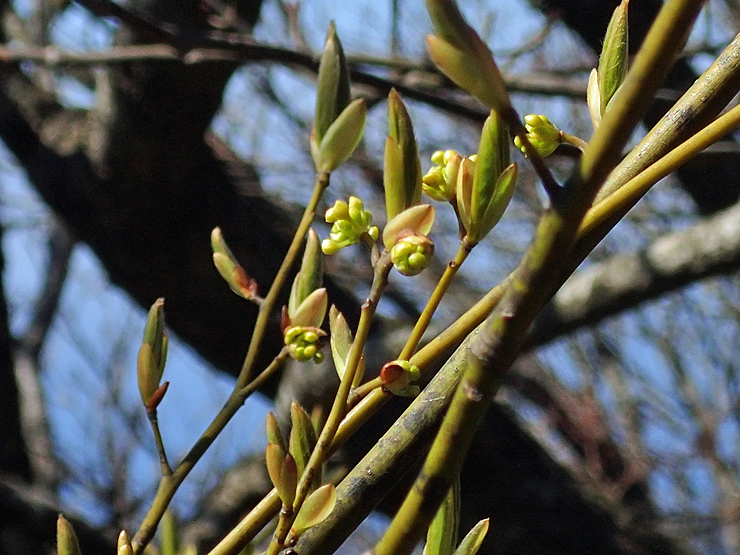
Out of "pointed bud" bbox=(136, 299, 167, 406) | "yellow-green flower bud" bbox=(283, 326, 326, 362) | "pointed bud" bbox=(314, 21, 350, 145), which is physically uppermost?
"pointed bud" bbox=(314, 21, 350, 145)

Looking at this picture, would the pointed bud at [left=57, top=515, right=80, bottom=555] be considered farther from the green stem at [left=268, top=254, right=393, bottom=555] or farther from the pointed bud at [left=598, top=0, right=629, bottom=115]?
the pointed bud at [left=598, top=0, right=629, bottom=115]

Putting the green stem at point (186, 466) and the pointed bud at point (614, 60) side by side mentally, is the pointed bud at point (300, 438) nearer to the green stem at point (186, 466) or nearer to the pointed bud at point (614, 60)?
the green stem at point (186, 466)

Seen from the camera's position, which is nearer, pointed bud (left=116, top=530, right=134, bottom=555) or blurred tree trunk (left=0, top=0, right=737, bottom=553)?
pointed bud (left=116, top=530, right=134, bottom=555)

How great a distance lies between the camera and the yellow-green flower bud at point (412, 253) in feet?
0.68

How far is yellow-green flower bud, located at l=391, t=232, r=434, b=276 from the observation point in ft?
0.68

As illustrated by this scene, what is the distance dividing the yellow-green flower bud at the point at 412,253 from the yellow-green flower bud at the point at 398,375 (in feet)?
0.10

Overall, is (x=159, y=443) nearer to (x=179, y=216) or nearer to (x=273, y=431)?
(x=273, y=431)

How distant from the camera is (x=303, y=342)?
27 centimetres

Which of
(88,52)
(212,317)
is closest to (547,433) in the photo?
(212,317)

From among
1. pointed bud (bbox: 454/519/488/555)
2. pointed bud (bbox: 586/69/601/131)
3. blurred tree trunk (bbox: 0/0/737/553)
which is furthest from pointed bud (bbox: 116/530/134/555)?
blurred tree trunk (bbox: 0/0/737/553)

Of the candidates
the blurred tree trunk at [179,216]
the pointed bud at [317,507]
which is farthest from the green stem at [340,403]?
the blurred tree trunk at [179,216]

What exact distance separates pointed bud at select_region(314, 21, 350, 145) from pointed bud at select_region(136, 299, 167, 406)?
0.09 meters

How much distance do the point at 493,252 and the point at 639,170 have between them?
3198 millimetres

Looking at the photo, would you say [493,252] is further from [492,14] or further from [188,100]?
[188,100]
